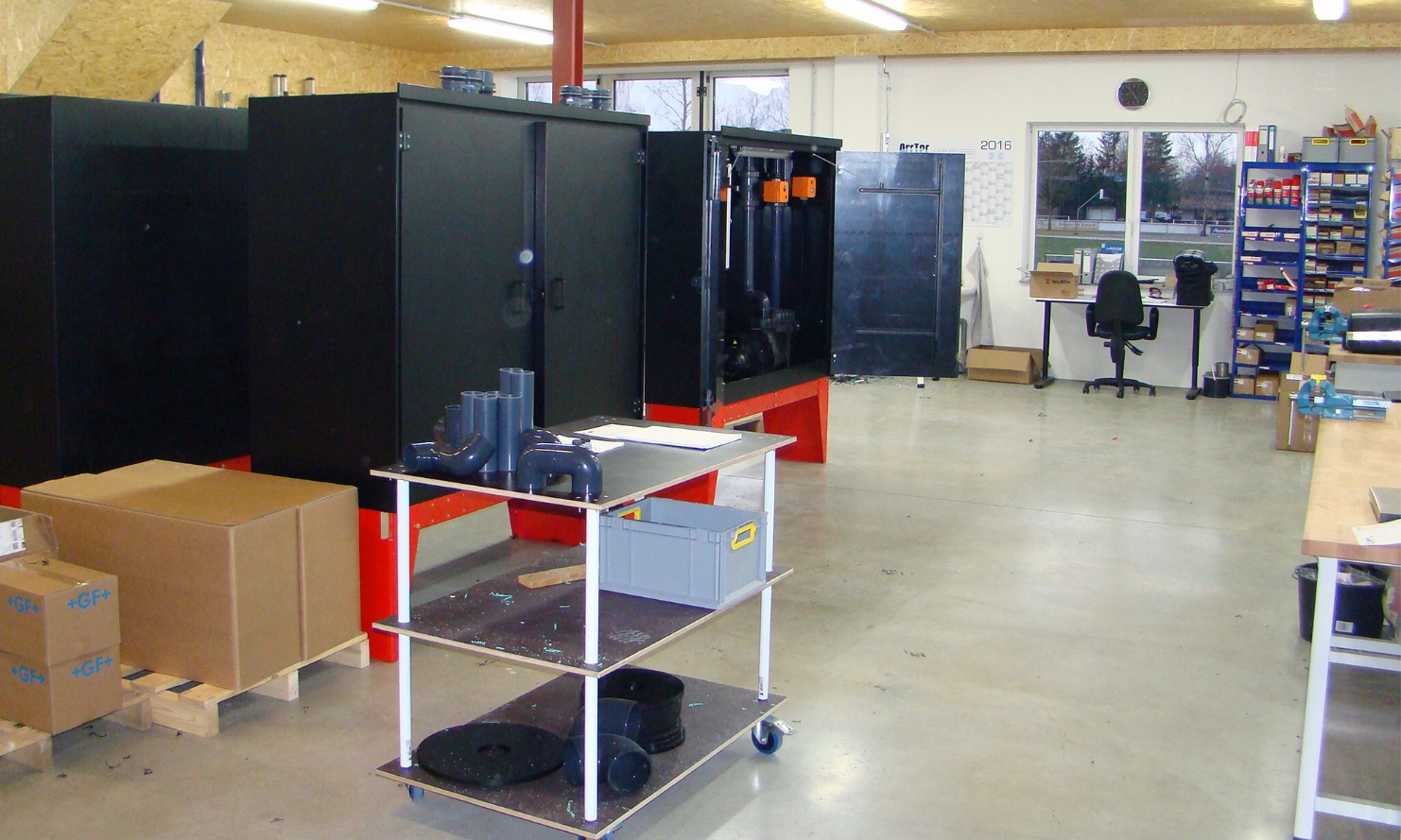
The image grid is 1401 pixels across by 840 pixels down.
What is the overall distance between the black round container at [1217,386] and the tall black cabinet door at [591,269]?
6.26m

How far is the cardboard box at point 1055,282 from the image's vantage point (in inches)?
385

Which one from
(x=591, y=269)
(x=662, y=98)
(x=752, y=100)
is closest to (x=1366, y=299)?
(x=591, y=269)

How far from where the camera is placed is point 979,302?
34.4 feet

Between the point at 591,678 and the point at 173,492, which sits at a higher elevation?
the point at 173,492

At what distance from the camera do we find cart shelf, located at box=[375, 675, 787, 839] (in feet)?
8.57

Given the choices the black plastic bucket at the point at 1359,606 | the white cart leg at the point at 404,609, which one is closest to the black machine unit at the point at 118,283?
the white cart leg at the point at 404,609

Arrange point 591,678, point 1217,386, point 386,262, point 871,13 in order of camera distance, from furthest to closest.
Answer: point 1217,386
point 871,13
point 386,262
point 591,678

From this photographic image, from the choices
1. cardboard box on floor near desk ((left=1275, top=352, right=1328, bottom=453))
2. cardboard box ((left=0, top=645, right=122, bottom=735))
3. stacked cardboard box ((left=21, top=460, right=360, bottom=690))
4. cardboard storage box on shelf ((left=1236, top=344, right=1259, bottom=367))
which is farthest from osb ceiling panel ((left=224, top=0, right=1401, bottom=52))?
cardboard box ((left=0, top=645, right=122, bottom=735))

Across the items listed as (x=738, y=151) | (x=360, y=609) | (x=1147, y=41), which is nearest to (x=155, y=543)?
(x=360, y=609)

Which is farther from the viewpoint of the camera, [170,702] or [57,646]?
[170,702]

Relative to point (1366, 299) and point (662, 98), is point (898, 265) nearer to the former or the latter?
point (1366, 299)

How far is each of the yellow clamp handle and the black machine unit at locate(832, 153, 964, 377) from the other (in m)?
3.94

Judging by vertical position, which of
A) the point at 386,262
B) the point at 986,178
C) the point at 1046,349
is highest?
the point at 986,178

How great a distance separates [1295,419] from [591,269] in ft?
16.2
